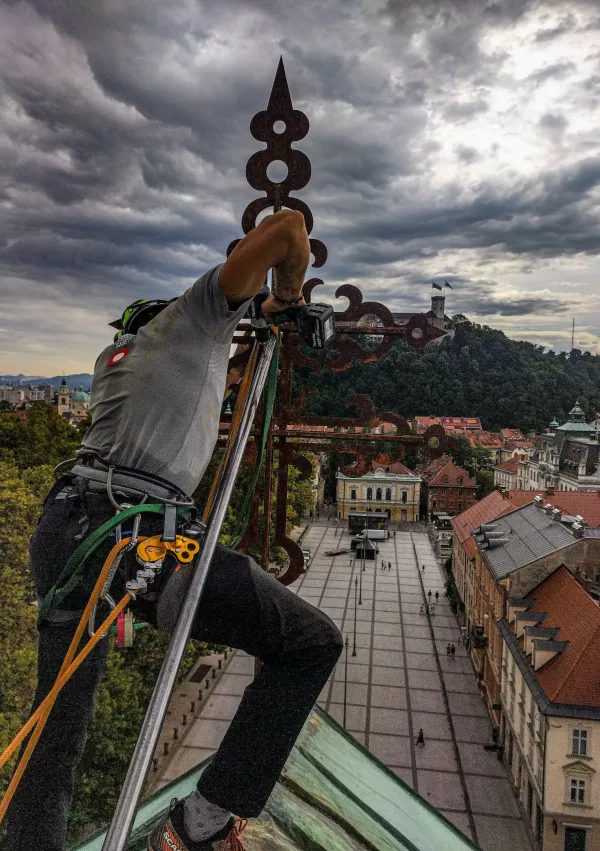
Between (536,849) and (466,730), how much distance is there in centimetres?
550

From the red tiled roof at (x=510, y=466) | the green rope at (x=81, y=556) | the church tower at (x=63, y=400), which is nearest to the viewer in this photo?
the green rope at (x=81, y=556)

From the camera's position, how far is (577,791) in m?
16.0

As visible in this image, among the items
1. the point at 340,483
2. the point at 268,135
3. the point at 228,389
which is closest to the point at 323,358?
the point at 228,389

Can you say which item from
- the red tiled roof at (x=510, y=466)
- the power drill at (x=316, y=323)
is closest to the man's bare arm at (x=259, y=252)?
the power drill at (x=316, y=323)

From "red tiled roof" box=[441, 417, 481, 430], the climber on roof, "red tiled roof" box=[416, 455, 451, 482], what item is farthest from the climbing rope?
"red tiled roof" box=[441, 417, 481, 430]

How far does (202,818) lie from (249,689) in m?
0.59

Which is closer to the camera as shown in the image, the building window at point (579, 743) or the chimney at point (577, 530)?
the building window at point (579, 743)

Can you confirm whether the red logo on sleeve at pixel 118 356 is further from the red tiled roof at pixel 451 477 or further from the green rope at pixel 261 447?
the red tiled roof at pixel 451 477

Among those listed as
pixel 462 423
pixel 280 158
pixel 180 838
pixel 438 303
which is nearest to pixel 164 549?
pixel 180 838

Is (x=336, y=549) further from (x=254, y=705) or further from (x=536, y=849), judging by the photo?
(x=254, y=705)

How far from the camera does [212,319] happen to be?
277 centimetres

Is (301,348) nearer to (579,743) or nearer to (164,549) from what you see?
(164,549)

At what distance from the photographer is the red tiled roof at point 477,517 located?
30.7 metres

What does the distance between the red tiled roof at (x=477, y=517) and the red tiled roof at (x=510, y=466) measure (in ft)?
98.9
